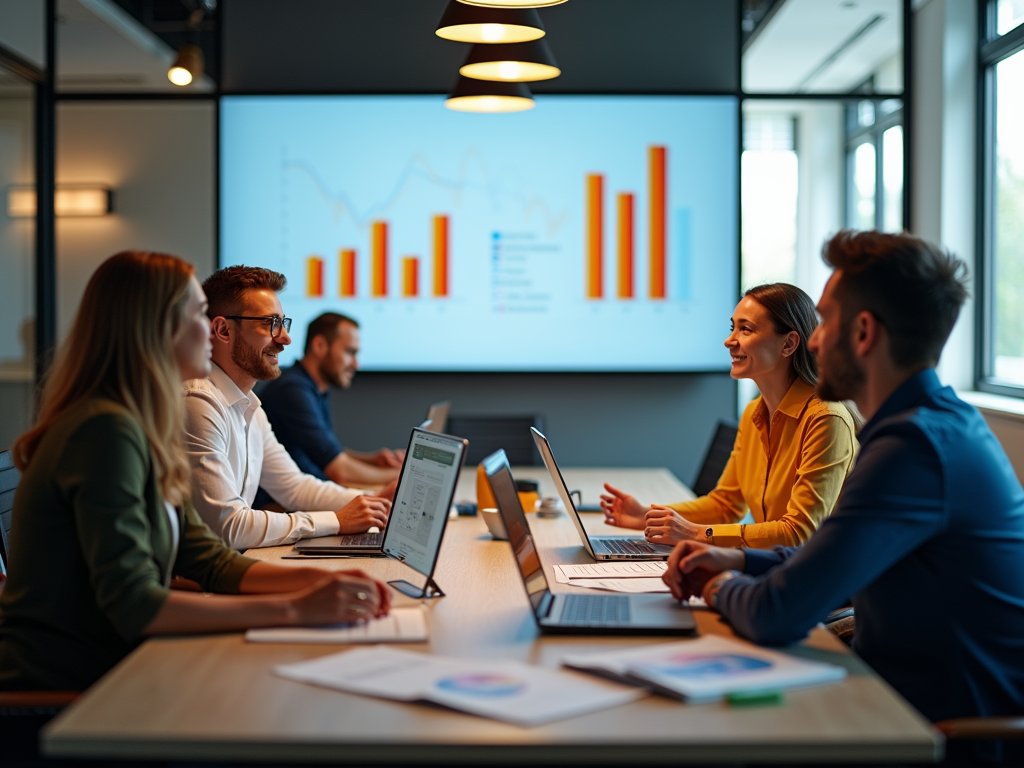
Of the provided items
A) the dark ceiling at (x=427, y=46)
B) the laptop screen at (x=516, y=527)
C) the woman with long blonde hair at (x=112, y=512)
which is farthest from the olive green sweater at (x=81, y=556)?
the dark ceiling at (x=427, y=46)

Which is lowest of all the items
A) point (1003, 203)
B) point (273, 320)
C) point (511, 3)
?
point (273, 320)

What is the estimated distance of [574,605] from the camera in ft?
6.55

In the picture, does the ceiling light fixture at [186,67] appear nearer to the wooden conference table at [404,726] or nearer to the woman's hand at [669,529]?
the woman's hand at [669,529]

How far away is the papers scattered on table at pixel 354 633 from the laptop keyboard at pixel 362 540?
78 cm

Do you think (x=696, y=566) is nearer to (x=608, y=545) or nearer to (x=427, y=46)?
(x=608, y=545)

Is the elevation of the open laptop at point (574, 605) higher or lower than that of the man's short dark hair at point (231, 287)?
lower

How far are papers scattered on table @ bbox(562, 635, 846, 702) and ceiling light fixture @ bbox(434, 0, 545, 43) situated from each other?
215 centimetres

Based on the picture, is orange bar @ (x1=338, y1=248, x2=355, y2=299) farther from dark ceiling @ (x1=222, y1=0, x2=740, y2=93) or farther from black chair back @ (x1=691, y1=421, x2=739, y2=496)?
black chair back @ (x1=691, y1=421, x2=739, y2=496)

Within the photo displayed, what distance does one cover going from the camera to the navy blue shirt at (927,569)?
167 cm

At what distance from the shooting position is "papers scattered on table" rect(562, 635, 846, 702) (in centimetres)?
147

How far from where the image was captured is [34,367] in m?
5.50

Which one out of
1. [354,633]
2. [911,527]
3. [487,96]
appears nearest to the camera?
[911,527]

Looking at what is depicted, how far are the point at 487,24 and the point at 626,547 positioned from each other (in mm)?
1634

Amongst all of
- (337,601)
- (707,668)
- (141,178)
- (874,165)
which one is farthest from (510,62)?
(874,165)
